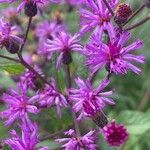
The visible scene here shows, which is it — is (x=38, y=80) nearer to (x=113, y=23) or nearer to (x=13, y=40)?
(x=13, y=40)

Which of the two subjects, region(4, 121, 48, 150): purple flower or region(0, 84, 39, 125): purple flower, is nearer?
region(4, 121, 48, 150): purple flower

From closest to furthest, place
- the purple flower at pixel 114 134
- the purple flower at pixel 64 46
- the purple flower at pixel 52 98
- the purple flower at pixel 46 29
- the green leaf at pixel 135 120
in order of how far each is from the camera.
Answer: the purple flower at pixel 114 134, the purple flower at pixel 52 98, the purple flower at pixel 64 46, the green leaf at pixel 135 120, the purple flower at pixel 46 29

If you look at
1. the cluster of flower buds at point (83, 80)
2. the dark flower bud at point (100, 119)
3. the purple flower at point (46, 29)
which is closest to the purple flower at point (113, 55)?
the cluster of flower buds at point (83, 80)

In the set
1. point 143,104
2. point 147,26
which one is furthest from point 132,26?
point 143,104

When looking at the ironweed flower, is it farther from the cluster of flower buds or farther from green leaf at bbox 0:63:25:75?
green leaf at bbox 0:63:25:75

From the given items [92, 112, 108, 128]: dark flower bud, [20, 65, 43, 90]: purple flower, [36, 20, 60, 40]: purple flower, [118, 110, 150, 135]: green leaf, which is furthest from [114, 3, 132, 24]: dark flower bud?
[36, 20, 60, 40]: purple flower

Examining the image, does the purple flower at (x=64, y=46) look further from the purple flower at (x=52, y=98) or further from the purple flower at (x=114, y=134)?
the purple flower at (x=114, y=134)
